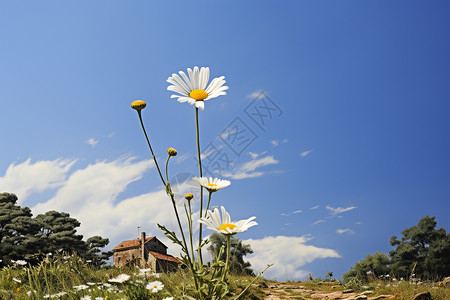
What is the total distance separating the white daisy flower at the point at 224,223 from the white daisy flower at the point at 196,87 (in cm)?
93

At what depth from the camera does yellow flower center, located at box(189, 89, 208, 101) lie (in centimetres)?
330

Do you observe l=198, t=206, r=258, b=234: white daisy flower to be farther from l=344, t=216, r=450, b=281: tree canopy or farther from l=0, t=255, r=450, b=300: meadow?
l=344, t=216, r=450, b=281: tree canopy

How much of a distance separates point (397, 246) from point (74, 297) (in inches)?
792

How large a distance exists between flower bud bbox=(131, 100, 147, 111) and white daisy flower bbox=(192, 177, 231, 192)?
2.51 feet

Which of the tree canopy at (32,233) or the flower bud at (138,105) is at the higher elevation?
the tree canopy at (32,233)

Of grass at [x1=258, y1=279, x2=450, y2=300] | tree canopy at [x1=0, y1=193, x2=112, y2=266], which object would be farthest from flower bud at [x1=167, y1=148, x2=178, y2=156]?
tree canopy at [x1=0, y1=193, x2=112, y2=266]

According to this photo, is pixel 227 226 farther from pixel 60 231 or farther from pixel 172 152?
pixel 60 231

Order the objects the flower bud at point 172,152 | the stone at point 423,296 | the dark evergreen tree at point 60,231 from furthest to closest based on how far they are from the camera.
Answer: the dark evergreen tree at point 60,231 → the stone at point 423,296 → the flower bud at point 172,152

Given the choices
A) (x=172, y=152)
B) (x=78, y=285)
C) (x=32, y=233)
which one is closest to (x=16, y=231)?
(x=32, y=233)

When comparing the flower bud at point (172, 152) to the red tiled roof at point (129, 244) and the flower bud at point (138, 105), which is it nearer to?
the flower bud at point (138, 105)

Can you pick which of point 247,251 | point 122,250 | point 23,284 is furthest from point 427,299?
point 122,250

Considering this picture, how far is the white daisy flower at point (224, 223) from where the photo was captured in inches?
119

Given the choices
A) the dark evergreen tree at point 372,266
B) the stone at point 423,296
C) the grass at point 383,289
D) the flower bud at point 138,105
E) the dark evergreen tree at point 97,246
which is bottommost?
the stone at point 423,296

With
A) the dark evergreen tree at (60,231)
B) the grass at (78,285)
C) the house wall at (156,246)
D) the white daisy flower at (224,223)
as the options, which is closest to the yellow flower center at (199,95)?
the white daisy flower at (224,223)
